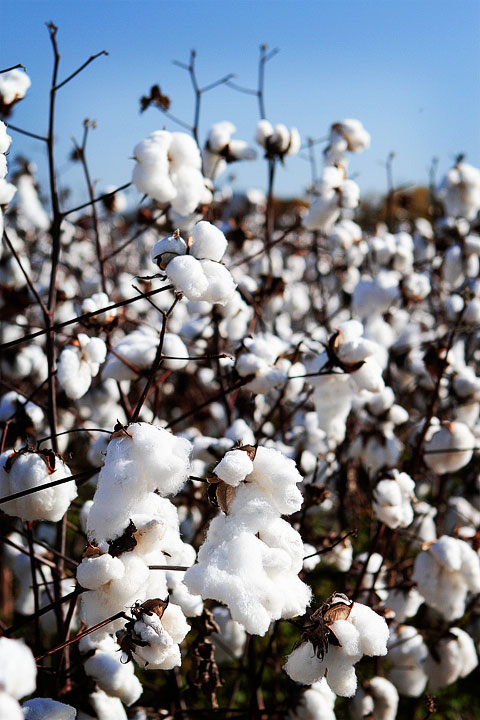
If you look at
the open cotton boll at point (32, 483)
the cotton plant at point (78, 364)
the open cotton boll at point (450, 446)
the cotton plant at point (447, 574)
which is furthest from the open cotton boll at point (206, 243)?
the open cotton boll at point (450, 446)

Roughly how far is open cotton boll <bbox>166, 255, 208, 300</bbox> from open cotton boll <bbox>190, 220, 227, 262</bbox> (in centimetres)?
6

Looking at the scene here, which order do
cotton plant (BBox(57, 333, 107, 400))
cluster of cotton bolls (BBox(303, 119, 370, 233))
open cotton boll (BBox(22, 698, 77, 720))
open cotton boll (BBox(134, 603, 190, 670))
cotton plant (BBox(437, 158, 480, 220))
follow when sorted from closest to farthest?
1. open cotton boll (BBox(134, 603, 190, 670))
2. open cotton boll (BBox(22, 698, 77, 720))
3. cotton plant (BBox(57, 333, 107, 400))
4. cluster of cotton bolls (BBox(303, 119, 370, 233))
5. cotton plant (BBox(437, 158, 480, 220))

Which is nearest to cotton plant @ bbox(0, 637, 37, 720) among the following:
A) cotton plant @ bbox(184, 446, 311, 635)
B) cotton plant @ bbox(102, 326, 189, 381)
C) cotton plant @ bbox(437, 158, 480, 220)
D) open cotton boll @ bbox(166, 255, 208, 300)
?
cotton plant @ bbox(184, 446, 311, 635)

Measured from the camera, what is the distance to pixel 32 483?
1210mm

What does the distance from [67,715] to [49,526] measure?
2151 millimetres

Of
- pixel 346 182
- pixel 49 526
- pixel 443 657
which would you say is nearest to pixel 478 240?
pixel 346 182

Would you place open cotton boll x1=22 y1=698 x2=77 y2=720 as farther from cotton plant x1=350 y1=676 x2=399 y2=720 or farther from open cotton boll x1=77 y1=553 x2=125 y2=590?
cotton plant x1=350 y1=676 x2=399 y2=720

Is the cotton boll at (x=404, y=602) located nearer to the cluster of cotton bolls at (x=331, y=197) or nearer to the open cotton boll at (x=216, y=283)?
the cluster of cotton bolls at (x=331, y=197)

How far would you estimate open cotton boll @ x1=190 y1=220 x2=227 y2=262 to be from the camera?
3.82ft

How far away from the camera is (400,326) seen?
12.6 feet

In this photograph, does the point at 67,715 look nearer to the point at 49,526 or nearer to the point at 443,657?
the point at 443,657

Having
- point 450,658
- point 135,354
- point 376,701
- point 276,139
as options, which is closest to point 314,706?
point 376,701

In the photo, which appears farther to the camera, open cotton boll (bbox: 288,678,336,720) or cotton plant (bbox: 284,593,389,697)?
open cotton boll (bbox: 288,678,336,720)

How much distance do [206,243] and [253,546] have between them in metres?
0.51
